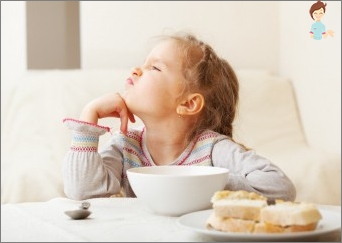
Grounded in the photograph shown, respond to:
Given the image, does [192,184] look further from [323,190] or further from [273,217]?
[323,190]

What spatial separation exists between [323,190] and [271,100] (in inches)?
28.7

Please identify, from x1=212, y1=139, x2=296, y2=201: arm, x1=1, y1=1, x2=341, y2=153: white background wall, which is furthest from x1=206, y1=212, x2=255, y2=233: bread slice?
x1=1, y1=1, x2=341, y2=153: white background wall

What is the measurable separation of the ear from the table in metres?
0.42

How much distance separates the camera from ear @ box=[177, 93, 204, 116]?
A: 1.50 m

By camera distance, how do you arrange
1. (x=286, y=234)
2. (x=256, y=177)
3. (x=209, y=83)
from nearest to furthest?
(x=286, y=234)
(x=256, y=177)
(x=209, y=83)

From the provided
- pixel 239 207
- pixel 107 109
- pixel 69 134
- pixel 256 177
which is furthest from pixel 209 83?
pixel 69 134

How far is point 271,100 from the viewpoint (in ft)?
10.5

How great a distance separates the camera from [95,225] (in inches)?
35.4

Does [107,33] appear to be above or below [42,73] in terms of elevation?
above

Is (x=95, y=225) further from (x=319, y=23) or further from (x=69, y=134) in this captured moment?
(x=69, y=134)

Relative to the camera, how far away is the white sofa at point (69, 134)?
2.41 metres

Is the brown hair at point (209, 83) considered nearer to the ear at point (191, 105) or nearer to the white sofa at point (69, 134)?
the ear at point (191, 105)

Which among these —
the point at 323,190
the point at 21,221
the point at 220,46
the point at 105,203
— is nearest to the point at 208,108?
the point at 105,203

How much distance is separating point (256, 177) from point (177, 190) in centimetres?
34
